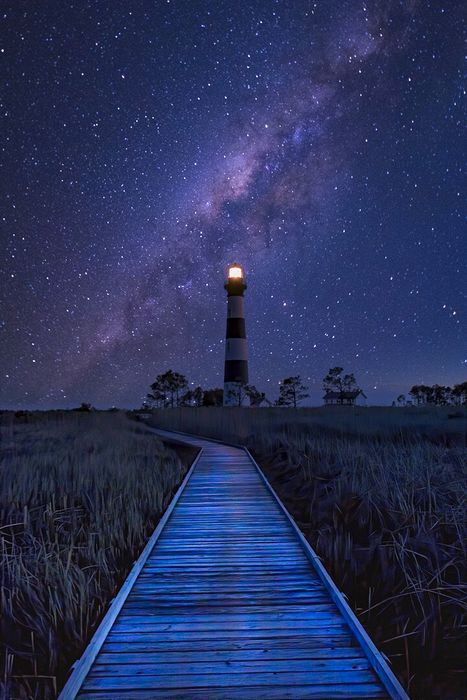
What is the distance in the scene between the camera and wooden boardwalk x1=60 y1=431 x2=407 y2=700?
2.75 meters

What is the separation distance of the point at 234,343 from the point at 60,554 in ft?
97.4

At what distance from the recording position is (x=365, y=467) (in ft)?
27.5

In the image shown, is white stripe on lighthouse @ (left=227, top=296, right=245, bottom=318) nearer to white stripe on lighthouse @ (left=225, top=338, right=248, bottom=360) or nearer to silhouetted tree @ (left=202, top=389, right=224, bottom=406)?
white stripe on lighthouse @ (left=225, top=338, right=248, bottom=360)

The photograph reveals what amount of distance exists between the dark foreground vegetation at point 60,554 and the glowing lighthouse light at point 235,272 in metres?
25.4

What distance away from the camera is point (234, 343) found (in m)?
34.7

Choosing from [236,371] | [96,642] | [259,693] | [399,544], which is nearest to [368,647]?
[259,693]

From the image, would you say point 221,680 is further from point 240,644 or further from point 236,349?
point 236,349

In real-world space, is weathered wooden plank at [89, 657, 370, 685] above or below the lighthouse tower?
below

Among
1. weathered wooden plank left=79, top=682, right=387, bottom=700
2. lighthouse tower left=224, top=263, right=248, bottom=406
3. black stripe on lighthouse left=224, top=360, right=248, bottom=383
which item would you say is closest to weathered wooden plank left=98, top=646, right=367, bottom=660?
weathered wooden plank left=79, top=682, right=387, bottom=700

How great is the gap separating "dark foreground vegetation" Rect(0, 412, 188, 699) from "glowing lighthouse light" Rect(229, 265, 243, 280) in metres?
25.4

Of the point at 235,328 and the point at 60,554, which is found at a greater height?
the point at 235,328

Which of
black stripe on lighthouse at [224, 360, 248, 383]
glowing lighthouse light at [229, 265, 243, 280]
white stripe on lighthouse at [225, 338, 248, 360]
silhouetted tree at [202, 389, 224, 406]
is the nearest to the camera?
black stripe on lighthouse at [224, 360, 248, 383]

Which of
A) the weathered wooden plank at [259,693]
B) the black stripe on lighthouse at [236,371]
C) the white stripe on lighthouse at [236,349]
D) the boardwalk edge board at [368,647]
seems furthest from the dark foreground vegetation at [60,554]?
the white stripe on lighthouse at [236,349]

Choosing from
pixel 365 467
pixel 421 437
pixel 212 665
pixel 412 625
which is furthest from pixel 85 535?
pixel 421 437
